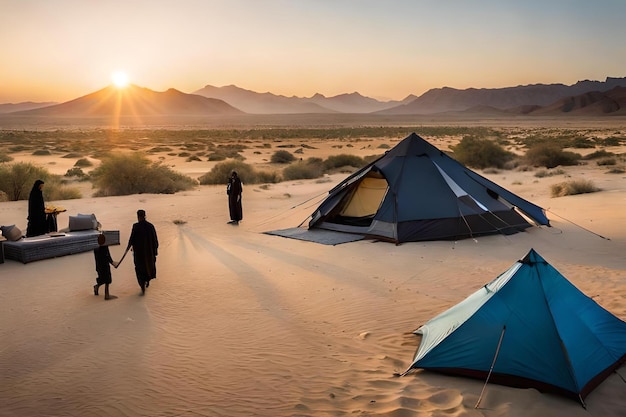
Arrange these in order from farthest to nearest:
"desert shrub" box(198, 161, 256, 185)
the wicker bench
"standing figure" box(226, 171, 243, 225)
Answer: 1. "desert shrub" box(198, 161, 256, 185)
2. "standing figure" box(226, 171, 243, 225)
3. the wicker bench

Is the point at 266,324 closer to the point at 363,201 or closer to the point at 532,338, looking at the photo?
the point at 532,338

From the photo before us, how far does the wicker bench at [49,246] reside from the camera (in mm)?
11688

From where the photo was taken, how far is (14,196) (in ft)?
73.9

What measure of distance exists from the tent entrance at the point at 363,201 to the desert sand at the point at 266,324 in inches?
94.3

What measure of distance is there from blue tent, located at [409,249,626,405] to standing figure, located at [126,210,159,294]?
4.99m

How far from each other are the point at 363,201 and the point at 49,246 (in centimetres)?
804

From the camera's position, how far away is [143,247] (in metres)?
9.53

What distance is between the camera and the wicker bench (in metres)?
11.7

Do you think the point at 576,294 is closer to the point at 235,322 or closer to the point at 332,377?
the point at 332,377

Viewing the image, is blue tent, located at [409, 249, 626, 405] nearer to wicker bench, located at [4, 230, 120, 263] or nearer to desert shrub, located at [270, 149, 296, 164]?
wicker bench, located at [4, 230, 120, 263]

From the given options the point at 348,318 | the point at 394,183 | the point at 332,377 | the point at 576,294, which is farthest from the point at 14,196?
the point at 576,294

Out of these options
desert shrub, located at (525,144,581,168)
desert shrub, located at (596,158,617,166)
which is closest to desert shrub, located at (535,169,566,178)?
desert shrub, located at (525,144,581,168)

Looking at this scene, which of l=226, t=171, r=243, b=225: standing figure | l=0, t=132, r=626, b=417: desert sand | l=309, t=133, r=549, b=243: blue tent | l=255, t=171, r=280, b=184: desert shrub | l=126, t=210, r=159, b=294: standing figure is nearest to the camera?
l=0, t=132, r=626, b=417: desert sand

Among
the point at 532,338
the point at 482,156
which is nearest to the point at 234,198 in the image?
the point at 532,338
